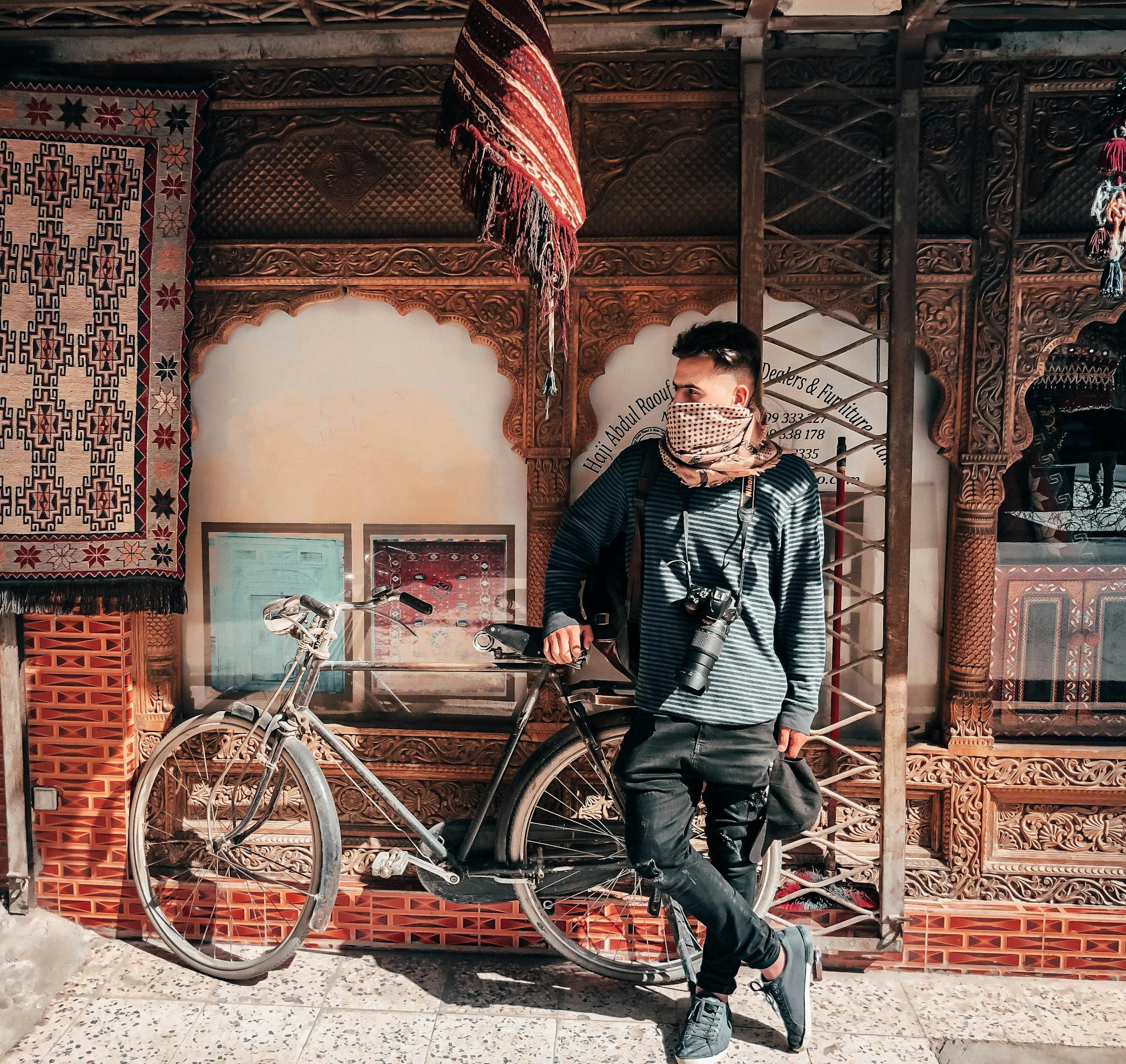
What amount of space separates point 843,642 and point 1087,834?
4.23 ft

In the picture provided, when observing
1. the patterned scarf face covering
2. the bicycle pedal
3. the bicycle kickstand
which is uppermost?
the patterned scarf face covering

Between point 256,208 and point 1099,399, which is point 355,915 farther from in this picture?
point 1099,399

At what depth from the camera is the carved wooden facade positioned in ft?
12.6

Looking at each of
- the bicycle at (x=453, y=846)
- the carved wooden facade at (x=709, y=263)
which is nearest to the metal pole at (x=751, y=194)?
the carved wooden facade at (x=709, y=263)

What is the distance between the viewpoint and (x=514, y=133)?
2.89 meters

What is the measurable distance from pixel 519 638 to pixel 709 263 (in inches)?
69.1

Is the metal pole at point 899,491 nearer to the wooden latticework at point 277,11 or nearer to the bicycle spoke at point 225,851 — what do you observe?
the wooden latticework at point 277,11

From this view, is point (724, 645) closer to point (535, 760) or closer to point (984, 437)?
point (535, 760)

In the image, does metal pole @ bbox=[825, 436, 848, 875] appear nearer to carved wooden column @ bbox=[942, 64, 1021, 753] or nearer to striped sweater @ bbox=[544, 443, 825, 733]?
carved wooden column @ bbox=[942, 64, 1021, 753]

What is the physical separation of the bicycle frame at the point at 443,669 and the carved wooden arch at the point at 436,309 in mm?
1021

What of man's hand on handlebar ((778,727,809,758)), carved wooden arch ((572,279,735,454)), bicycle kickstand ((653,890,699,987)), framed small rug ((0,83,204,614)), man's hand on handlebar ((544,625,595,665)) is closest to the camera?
man's hand on handlebar ((778,727,809,758))

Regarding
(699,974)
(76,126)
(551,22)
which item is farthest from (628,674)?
(76,126)

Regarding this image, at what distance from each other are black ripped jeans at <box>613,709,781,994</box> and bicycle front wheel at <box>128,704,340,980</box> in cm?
124

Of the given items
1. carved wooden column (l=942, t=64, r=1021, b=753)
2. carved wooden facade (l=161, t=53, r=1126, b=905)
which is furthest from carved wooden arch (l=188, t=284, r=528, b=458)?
carved wooden column (l=942, t=64, r=1021, b=753)
